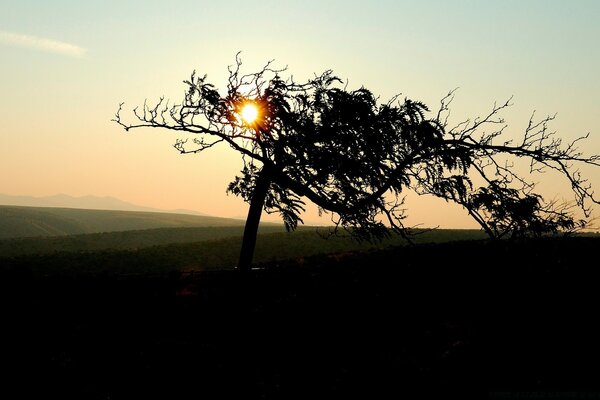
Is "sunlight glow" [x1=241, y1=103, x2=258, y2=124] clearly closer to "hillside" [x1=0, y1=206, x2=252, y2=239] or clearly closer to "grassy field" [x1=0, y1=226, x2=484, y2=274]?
"grassy field" [x1=0, y1=226, x2=484, y2=274]

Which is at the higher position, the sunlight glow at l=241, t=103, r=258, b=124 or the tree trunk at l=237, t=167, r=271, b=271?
the sunlight glow at l=241, t=103, r=258, b=124

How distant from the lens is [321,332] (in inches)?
423

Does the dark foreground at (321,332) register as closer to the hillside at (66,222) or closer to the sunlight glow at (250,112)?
the sunlight glow at (250,112)

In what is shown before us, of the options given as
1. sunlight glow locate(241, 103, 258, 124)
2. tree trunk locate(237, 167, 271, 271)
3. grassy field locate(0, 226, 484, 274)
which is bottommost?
grassy field locate(0, 226, 484, 274)

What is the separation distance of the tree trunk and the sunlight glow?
5.27 feet

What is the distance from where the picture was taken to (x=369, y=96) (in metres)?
16.6

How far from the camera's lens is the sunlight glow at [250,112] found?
16969 mm

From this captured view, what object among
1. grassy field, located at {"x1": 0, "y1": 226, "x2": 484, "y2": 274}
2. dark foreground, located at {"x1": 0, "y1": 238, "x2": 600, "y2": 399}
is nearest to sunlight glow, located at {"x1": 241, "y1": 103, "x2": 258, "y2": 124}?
dark foreground, located at {"x1": 0, "y1": 238, "x2": 600, "y2": 399}

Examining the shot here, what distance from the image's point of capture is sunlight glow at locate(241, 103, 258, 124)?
17.0m

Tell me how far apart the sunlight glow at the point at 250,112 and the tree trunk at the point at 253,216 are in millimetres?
1605

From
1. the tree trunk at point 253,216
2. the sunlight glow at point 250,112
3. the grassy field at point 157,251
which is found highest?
the sunlight glow at point 250,112

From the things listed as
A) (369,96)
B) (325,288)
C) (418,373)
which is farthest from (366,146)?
(418,373)

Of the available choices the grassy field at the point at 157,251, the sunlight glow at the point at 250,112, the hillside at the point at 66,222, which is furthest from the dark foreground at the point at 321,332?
the hillside at the point at 66,222

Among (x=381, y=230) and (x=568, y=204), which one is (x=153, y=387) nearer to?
(x=381, y=230)
